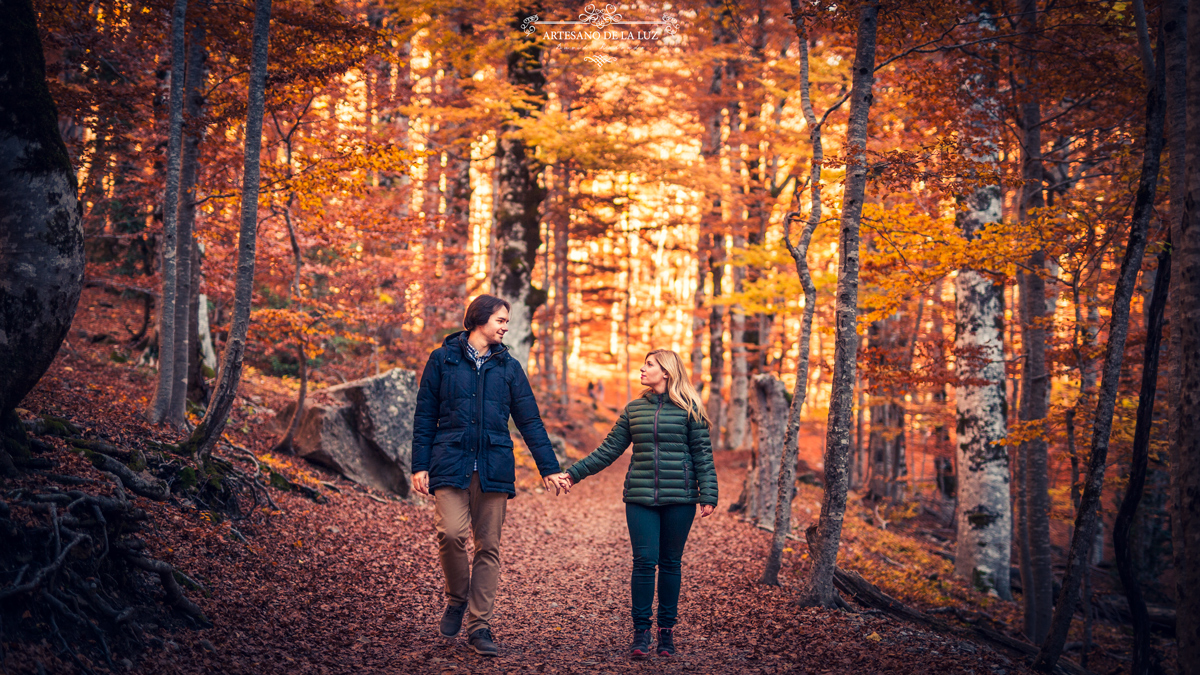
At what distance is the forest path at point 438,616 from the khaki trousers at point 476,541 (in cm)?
33

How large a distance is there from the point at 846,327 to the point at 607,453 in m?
2.85

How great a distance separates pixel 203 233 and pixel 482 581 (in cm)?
674

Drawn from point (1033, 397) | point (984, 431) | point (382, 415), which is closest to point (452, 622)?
point (382, 415)

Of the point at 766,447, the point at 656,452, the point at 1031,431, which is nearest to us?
the point at 656,452

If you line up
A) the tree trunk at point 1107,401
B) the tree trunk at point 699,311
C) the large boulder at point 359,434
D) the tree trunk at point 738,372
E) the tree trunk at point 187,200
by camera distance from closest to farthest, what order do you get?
the tree trunk at point 1107,401 → the tree trunk at point 187,200 → the large boulder at point 359,434 → the tree trunk at point 738,372 → the tree trunk at point 699,311

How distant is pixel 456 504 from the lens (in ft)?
14.4

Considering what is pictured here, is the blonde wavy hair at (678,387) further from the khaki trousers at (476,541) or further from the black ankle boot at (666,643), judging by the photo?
the black ankle boot at (666,643)

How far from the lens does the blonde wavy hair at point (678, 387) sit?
460 cm

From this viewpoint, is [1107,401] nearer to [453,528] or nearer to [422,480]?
[453,528]

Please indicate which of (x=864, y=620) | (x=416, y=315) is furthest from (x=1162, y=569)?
(x=416, y=315)

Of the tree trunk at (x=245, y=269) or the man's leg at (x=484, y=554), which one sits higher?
the tree trunk at (x=245, y=269)

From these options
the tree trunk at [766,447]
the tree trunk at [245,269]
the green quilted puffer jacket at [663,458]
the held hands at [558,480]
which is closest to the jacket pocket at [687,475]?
the green quilted puffer jacket at [663,458]

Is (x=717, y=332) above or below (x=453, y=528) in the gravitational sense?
above

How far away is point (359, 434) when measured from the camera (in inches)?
374
